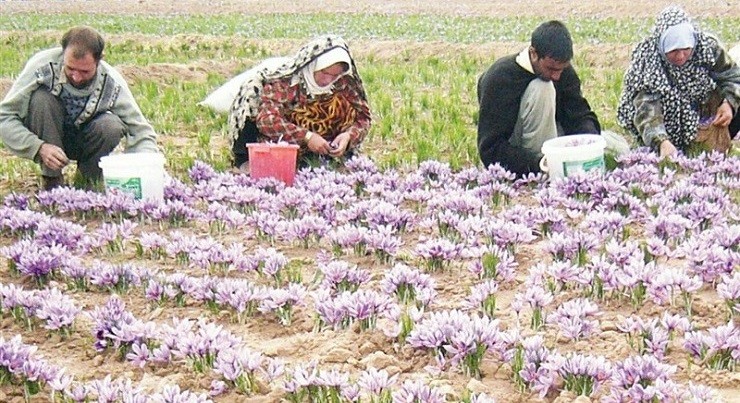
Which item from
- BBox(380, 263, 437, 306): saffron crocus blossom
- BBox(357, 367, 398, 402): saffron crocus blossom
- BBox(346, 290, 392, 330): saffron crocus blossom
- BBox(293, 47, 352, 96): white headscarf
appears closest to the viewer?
BBox(357, 367, 398, 402): saffron crocus blossom

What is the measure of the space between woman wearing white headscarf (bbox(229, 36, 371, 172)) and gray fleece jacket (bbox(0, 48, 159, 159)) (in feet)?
2.64

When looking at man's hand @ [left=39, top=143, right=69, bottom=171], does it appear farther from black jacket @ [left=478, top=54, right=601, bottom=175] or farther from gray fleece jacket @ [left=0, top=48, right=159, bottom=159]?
black jacket @ [left=478, top=54, right=601, bottom=175]

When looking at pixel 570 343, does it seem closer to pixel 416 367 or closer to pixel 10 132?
pixel 416 367

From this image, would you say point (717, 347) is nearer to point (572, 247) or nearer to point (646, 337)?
point (646, 337)

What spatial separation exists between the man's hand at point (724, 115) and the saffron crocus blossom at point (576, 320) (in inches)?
143

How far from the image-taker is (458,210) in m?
5.24

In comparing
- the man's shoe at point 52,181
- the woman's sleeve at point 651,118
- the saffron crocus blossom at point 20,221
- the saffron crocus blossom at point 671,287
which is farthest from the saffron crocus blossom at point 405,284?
the woman's sleeve at point 651,118

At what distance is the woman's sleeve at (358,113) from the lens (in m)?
6.54

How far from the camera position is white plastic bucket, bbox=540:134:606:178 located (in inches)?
222

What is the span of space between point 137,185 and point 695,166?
143 inches

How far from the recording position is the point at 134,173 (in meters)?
5.39

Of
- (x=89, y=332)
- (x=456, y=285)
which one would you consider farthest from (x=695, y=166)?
(x=89, y=332)

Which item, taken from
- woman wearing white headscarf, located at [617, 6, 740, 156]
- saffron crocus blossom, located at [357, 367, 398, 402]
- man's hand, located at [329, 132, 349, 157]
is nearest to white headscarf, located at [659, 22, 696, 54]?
woman wearing white headscarf, located at [617, 6, 740, 156]

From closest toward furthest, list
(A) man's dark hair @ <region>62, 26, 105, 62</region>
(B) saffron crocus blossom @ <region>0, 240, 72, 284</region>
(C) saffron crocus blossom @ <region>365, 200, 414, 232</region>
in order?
(B) saffron crocus blossom @ <region>0, 240, 72, 284</region> < (C) saffron crocus blossom @ <region>365, 200, 414, 232</region> < (A) man's dark hair @ <region>62, 26, 105, 62</region>
